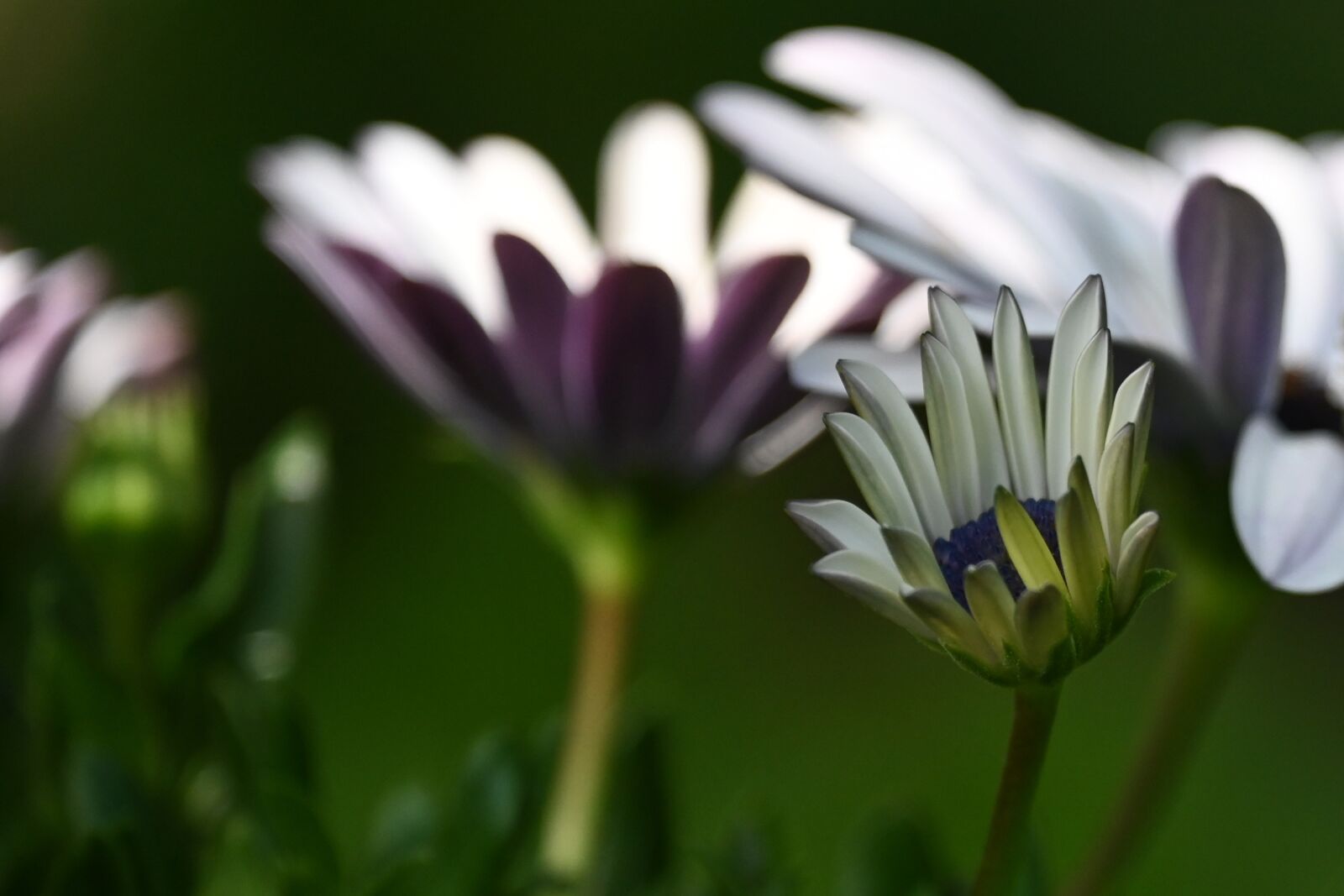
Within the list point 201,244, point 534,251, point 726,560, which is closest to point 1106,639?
point 534,251

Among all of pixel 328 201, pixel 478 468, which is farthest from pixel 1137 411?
pixel 478 468

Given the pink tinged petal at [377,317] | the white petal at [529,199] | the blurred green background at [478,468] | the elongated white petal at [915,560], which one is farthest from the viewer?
the blurred green background at [478,468]

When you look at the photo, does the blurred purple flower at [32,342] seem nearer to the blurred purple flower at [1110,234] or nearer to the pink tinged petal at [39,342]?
the pink tinged petal at [39,342]

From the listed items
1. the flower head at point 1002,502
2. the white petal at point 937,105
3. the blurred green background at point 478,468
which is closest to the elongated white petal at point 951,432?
the flower head at point 1002,502

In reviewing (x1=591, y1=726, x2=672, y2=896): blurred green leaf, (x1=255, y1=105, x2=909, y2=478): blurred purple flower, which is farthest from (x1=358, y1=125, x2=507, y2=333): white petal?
(x1=591, y1=726, x2=672, y2=896): blurred green leaf

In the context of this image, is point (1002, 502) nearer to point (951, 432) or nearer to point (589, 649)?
point (951, 432)

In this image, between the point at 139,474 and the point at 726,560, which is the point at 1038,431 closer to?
the point at 139,474
